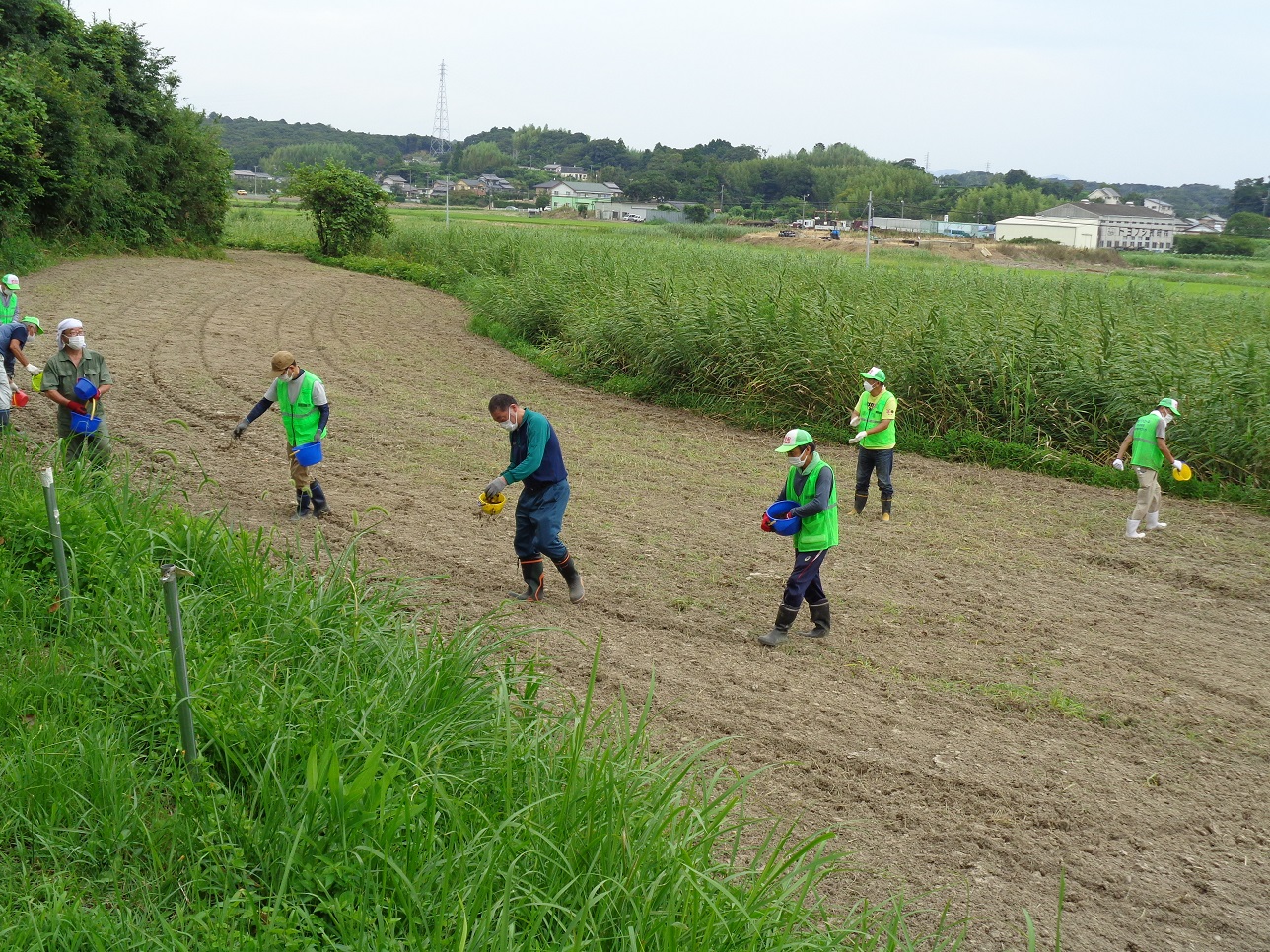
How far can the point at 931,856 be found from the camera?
17.0ft

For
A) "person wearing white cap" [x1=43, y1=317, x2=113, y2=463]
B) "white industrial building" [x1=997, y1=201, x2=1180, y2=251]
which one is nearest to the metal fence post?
"person wearing white cap" [x1=43, y1=317, x2=113, y2=463]

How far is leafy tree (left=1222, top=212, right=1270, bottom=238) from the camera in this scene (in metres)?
52.8

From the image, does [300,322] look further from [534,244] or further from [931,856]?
[931,856]

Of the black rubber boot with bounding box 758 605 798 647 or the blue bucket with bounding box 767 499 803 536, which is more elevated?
the blue bucket with bounding box 767 499 803 536

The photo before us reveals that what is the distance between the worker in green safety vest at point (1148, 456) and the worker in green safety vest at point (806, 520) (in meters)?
4.71

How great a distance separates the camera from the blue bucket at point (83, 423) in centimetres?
878

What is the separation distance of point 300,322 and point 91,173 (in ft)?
42.1

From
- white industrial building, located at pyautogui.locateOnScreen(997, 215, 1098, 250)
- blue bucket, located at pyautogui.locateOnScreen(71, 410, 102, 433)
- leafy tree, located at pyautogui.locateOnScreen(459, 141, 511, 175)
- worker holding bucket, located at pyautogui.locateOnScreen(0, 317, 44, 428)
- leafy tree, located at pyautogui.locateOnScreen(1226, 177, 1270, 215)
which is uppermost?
leafy tree, located at pyautogui.locateOnScreen(459, 141, 511, 175)

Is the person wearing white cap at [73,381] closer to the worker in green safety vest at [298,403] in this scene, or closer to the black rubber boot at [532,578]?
the worker in green safety vest at [298,403]

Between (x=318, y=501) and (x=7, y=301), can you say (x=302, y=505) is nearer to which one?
(x=318, y=501)

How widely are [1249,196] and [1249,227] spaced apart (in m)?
36.9

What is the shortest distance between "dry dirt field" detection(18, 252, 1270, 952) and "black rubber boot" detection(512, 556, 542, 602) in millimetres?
138

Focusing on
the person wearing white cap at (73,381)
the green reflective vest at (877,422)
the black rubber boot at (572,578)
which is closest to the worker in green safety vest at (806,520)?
the black rubber boot at (572,578)

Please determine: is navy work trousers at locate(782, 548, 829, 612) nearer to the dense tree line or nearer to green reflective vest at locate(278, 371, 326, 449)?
green reflective vest at locate(278, 371, 326, 449)
